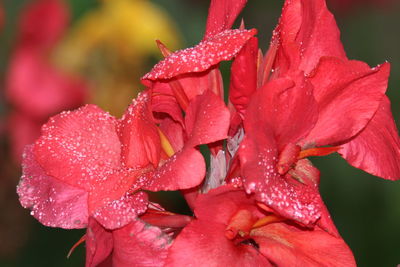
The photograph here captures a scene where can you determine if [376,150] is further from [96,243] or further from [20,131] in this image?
[20,131]

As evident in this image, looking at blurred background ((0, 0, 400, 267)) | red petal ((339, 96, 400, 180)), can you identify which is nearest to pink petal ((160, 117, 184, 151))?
red petal ((339, 96, 400, 180))

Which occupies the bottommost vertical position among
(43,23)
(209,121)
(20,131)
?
(20,131)

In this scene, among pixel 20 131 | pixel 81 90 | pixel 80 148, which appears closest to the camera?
pixel 80 148

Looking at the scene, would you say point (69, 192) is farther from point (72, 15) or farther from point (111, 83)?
point (72, 15)

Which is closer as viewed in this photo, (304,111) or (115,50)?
(304,111)

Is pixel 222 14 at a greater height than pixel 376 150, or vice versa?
pixel 222 14

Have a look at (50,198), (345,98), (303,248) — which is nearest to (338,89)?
(345,98)

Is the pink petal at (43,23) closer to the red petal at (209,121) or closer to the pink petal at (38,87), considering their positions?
the pink petal at (38,87)

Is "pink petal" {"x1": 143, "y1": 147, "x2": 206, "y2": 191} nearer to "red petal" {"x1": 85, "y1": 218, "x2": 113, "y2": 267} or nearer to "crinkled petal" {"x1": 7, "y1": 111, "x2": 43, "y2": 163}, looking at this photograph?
"red petal" {"x1": 85, "y1": 218, "x2": 113, "y2": 267}

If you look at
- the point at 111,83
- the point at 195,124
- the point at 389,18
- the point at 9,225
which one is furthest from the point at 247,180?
the point at 389,18

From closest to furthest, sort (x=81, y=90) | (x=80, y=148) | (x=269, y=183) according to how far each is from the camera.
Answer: (x=269, y=183) < (x=80, y=148) < (x=81, y=90)
